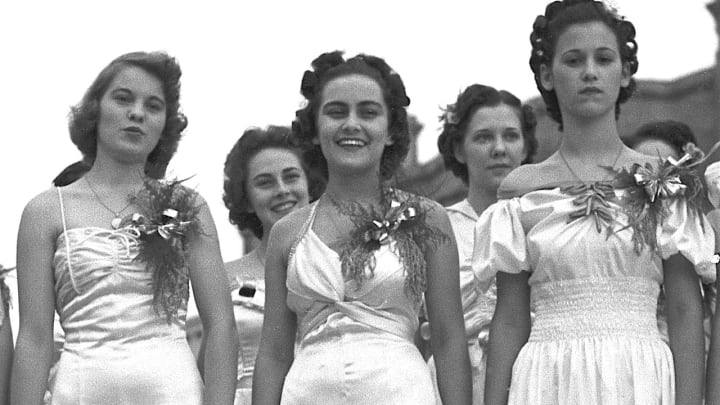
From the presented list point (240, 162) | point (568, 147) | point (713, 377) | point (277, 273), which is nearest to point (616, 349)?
point (713, 377)

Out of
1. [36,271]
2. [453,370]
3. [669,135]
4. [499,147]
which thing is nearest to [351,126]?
[453,370]

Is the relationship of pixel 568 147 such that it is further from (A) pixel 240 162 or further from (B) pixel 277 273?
(A) pixel 240 162

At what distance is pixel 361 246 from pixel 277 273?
0.44 metres

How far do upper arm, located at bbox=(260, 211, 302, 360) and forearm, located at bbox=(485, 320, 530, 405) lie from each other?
96 cm

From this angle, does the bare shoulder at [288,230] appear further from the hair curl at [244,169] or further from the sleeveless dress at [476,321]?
the hair curl at [244,169]

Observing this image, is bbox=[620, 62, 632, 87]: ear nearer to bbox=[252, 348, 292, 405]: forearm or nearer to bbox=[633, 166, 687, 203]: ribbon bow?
Answer: bbox=[633, 166, 687, 203]: ribbon bow

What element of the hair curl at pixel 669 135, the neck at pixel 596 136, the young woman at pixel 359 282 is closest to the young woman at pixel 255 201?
the hair curl at pixel 669 135

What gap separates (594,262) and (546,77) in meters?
1.00

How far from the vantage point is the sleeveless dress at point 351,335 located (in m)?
7.59

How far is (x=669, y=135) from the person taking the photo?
10.3 meters

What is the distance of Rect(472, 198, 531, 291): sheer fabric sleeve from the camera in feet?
25.0

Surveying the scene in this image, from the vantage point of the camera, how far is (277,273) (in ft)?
26.2

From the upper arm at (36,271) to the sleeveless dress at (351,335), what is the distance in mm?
1090

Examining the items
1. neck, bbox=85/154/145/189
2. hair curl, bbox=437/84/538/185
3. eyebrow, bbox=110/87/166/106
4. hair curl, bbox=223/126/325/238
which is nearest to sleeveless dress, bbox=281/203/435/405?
neck, bbox=85/154/145/189
